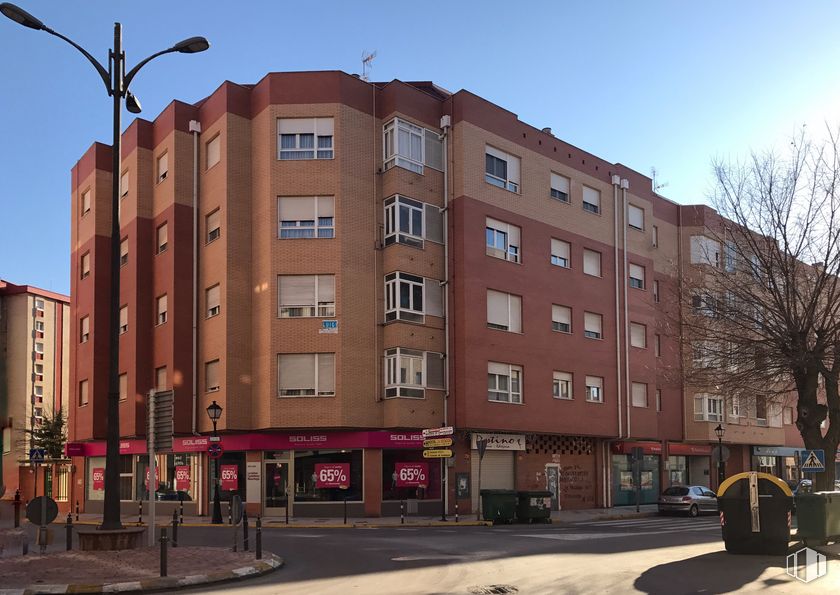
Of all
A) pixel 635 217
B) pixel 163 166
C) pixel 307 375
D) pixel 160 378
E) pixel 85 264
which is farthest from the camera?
pixel 635 217

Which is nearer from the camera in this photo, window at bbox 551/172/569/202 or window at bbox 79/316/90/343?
window at bbox 551/172/569/202

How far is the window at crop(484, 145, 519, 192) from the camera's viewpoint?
118 ft

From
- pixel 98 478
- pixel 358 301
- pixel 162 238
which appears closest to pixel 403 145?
pixel 358 301

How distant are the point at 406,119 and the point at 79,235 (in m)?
18.7

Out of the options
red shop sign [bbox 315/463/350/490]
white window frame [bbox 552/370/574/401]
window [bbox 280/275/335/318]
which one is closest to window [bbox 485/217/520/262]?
white window frame [bbox 552/370/574/401]

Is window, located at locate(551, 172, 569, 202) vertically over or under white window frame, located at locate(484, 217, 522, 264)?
over

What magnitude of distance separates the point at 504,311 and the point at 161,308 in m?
14.3

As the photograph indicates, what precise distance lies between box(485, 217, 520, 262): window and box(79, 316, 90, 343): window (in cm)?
1948

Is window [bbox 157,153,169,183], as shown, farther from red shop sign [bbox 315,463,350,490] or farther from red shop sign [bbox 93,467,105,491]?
red shop sign [bbox 315,463,350,490]

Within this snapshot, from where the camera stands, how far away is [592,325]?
40.3 meters

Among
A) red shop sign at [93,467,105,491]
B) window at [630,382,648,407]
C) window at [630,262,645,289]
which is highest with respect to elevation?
window at [630,262,645,289]

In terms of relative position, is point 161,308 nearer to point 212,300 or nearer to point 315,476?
point 212,300

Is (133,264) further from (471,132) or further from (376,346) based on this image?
(471,132)

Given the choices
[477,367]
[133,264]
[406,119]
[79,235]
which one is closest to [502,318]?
[477,367]
